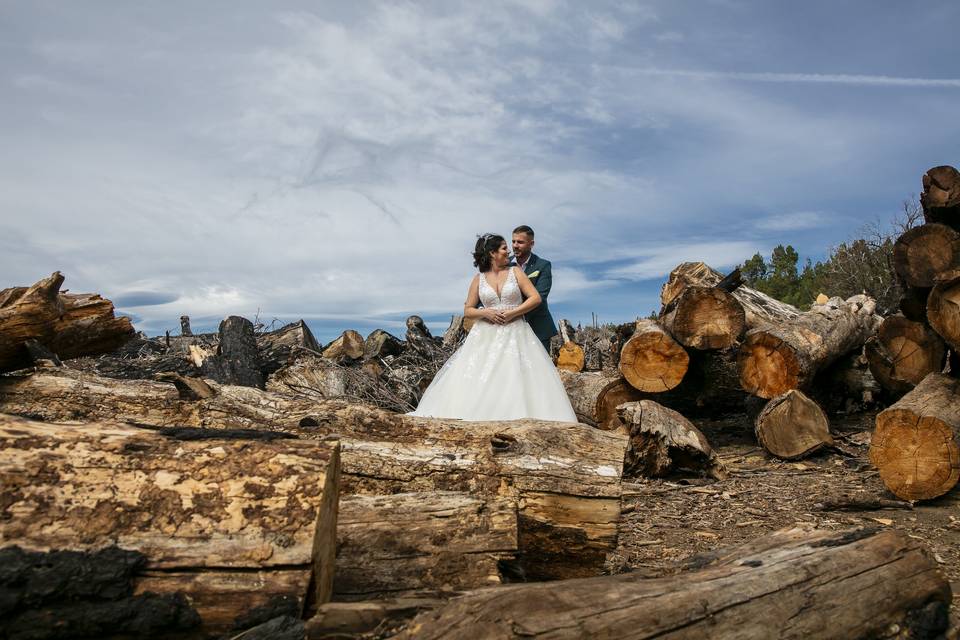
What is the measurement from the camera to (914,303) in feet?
26.0

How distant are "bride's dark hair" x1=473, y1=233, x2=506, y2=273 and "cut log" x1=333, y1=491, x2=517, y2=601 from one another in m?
4.62

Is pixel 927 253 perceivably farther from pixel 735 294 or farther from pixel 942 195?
pixel 735 294

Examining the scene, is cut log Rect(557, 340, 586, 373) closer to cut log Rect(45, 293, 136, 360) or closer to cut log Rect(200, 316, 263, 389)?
cut log Rect(200, 316, 263, 389)

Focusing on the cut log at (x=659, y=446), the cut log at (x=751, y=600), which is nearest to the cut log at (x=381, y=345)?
the cut log at (x=659, y=446)

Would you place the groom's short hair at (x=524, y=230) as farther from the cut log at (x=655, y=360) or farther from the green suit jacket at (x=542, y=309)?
the cut log at (x=655, y=360)

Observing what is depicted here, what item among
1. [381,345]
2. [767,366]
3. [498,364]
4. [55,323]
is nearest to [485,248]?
[498,364]

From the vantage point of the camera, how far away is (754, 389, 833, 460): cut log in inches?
321

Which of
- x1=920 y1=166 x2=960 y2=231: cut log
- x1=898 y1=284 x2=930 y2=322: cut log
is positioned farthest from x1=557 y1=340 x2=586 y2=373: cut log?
x1=920 y1=166 x2=960 y2=231: cut log

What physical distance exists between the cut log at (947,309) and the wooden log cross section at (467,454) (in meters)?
4.38

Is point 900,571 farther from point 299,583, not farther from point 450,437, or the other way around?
point 299,583

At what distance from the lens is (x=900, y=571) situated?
11.3 ft

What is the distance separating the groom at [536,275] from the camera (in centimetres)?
830

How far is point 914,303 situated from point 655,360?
9.53 ft

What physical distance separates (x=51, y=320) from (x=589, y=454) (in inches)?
181
